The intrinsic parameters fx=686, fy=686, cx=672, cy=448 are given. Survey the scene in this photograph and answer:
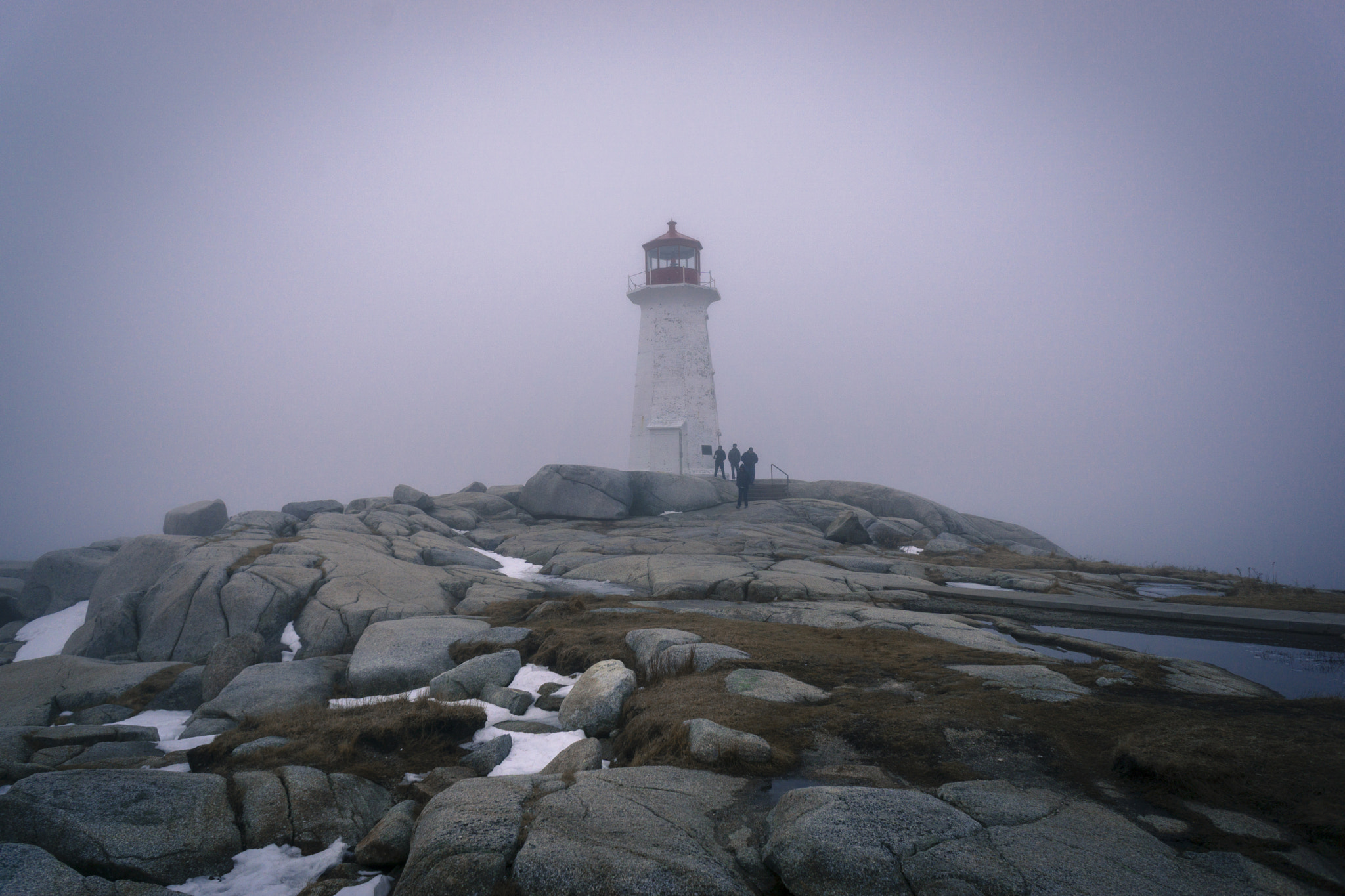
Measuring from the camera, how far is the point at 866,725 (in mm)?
6254

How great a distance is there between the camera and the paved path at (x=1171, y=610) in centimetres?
1116

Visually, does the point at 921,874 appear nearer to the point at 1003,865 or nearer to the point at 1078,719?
the point at 1003,865

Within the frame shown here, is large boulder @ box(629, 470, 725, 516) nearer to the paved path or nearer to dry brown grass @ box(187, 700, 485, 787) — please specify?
the paved path

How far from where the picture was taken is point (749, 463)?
3077 cm

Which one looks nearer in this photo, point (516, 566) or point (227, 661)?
point (227, 661)

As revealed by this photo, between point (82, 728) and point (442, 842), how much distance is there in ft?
20.9

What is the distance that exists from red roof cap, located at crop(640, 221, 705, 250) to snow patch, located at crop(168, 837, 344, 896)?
34586mm

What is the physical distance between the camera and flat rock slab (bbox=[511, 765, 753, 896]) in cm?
400

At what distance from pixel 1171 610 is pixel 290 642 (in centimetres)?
1626

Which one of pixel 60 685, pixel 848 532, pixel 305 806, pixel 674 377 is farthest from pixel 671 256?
pixel 305 806

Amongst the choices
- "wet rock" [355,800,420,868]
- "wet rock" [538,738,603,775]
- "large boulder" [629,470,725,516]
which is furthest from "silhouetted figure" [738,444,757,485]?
"wet rock" [355,800,420,868]

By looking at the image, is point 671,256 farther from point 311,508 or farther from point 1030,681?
point 1030,681

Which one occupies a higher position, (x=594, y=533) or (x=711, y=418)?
(x=711, y=418)

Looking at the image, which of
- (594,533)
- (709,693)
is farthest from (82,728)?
(594,533)
